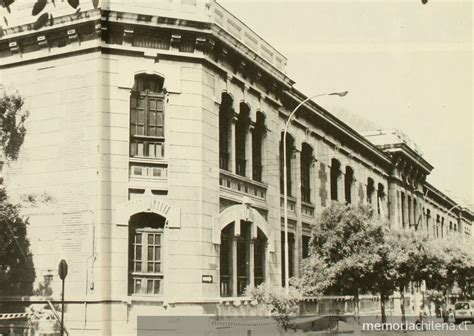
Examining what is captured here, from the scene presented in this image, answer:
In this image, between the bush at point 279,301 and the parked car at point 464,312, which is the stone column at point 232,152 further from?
the parked car at point 464,312

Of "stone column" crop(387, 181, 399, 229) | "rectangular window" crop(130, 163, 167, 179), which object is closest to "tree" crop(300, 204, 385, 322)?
"rectangular window" crop(130, 163, 167, 179)

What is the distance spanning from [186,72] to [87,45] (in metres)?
3.37

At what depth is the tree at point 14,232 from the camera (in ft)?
65.3

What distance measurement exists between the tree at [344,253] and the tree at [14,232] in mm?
11894

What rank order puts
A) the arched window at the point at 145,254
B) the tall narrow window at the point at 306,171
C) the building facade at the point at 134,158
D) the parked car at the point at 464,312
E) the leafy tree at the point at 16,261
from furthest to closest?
the parked car at the point at 464,312 < the tall narrow window at the point at 306,171 < the arched window at the point at 145,254 < the leafy tree at the point at 16,261 < the building facade at the point at 134,158

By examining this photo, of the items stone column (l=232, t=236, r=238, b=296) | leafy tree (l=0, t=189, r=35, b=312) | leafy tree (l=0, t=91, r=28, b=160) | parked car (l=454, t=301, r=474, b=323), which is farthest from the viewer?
parked car (l=454, t=301, r=474, b=323)

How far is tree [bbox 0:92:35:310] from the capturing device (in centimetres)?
1991

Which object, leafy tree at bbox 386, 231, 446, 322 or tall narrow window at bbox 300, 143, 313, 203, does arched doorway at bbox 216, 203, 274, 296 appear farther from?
tall narrow window at bbox 300, 143, 313, 203

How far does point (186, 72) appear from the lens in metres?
21.9

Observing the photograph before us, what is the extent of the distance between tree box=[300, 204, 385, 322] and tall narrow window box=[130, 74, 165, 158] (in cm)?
995

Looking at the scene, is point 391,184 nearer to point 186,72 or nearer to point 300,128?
point 300,128

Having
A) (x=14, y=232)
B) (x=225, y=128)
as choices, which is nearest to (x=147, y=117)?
(x=225, y=128)

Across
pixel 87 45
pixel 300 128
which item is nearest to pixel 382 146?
pixel 300 128

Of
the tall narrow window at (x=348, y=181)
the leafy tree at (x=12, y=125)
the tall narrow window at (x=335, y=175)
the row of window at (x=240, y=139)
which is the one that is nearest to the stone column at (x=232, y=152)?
the row of window at (x=240, y=139)
